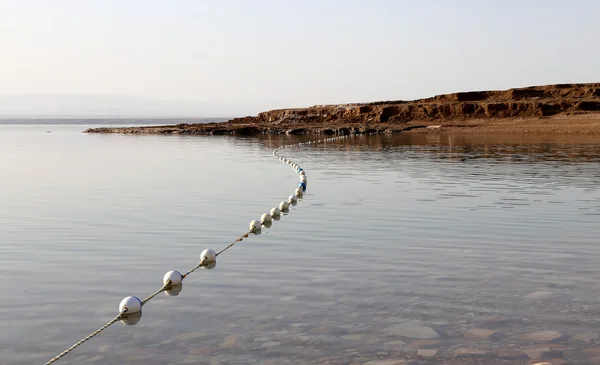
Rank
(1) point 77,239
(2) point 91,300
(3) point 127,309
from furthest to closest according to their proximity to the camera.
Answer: (1) point 77,239 < (2) point 91,300 < (3) point 127,309

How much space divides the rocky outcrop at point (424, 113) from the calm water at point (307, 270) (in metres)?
58.3

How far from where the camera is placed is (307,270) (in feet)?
37.7

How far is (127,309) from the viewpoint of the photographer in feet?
29.9

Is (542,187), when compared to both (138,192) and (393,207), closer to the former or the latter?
(393,207)

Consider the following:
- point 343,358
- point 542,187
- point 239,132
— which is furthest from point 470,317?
point 239,132

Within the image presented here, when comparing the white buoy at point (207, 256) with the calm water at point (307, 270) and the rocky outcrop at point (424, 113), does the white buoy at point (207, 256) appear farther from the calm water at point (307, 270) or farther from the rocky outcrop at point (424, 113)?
the rocky outcrop at point (424, 113)

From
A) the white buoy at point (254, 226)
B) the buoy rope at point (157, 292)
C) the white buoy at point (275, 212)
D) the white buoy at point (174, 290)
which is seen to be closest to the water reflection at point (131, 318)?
the buoy rope at point (157, 292)

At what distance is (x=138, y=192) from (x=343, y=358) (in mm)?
17025

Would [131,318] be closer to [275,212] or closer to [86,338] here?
[86,338]

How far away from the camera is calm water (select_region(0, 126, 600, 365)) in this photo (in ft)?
26.4

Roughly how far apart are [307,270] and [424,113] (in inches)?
3334

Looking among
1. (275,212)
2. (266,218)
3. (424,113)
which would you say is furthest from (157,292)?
(424,113)

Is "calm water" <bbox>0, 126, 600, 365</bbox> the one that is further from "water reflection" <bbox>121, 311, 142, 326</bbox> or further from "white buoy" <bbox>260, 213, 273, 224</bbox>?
"white buoy" <bbox>260, 213, 273, 224</bbox>

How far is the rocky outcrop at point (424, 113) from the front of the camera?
281 ft
